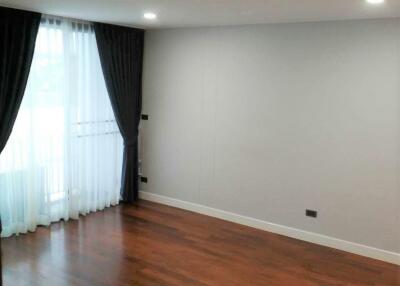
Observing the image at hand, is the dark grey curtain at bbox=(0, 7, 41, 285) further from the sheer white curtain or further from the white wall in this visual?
the white wall

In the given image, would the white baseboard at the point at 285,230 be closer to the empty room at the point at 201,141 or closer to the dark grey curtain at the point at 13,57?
the empty room at the point at 201,141

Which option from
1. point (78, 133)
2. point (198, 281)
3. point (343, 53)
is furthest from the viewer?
point (78, 133)

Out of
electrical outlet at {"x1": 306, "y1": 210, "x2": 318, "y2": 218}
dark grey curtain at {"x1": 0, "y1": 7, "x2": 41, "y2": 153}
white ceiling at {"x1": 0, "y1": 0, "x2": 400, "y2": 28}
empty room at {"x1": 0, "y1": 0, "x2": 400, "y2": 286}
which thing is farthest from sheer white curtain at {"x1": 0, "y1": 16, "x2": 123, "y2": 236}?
electrical outlet at {"x1": 306, "y1": 210, "x2": 318, "y2": 218}

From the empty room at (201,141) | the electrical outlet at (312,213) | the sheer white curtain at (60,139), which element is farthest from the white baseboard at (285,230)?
the sheer white curtain at (60,139)

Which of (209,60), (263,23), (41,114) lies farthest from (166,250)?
(263,23)

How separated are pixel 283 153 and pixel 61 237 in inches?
105

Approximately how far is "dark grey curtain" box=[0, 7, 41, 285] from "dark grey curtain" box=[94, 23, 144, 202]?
93 cm

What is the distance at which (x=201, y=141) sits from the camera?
18.2 ft

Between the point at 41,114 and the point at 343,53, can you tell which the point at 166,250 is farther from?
the point at 343,53

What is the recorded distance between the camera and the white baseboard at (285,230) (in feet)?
14.4

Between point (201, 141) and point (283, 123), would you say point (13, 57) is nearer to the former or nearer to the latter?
point (201, 141)

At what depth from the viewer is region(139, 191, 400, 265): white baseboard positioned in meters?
4.38

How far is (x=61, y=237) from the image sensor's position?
4.63 meters

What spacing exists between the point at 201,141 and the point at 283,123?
1.18 meters
